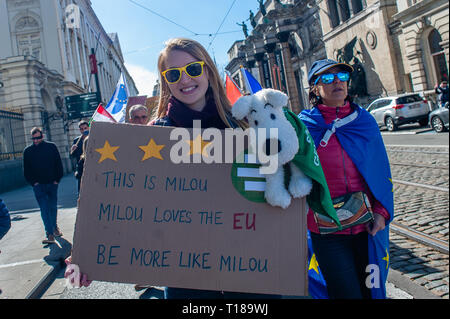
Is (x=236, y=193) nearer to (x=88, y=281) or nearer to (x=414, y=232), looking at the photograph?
(x=88, y=281)

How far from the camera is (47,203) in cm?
633

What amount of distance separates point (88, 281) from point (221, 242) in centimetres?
64

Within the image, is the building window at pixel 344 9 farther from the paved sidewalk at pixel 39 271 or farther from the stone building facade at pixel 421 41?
the paved sidewalk at pixel 39 271

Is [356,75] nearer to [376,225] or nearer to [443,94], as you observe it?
[443,94]

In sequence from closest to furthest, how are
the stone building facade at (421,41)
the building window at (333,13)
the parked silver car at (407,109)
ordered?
the parked silver car at (407,109), the stone building facade at (421,41), the building window at (333,13)

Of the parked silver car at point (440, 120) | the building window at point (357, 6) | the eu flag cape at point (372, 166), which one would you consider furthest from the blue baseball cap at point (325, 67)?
the building window at point (357, 6)

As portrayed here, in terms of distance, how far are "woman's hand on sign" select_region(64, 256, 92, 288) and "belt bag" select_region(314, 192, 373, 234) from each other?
A: 4.49 feet

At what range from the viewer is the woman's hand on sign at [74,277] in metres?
1.68

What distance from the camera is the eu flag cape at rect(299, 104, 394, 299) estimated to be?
229cm

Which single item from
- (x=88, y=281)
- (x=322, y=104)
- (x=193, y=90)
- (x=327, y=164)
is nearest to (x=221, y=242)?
(x=88, y=281)

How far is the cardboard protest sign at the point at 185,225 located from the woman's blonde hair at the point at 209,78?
19 centimetres

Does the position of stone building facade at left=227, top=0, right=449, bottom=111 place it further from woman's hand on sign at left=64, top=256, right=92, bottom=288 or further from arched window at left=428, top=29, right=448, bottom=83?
woman's hand on sign at left=64, top=256, right=92, bottom=288

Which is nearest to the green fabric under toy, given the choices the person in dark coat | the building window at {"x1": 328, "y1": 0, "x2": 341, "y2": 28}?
the person in dark coat

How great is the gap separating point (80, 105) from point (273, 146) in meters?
23.6
